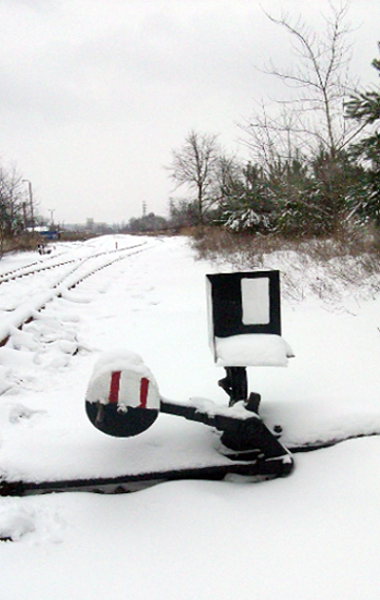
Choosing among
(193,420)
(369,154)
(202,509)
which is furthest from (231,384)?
(369,154)

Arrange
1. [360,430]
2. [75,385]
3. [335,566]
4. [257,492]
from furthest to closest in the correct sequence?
[75,385] → [360,430] → [257,492] → [335,566]

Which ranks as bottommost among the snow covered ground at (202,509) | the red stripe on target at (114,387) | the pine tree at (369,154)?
the snow covered ground at (202,509)

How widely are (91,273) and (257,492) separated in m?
13.2

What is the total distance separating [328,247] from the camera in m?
10.4

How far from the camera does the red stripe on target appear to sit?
191 centimetres

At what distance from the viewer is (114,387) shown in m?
1.93

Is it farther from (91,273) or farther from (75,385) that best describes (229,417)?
(91,273)

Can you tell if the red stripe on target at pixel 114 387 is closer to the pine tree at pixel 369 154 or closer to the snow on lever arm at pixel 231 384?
the snow on lever arm at pixel 231 384

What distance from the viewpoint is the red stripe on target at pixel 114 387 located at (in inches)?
75.2

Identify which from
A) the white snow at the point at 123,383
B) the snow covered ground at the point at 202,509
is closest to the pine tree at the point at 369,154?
the snow covered ground at the point at 202,509

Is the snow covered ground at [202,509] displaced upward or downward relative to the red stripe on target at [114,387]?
downward

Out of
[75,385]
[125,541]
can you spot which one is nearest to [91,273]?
[75,385]

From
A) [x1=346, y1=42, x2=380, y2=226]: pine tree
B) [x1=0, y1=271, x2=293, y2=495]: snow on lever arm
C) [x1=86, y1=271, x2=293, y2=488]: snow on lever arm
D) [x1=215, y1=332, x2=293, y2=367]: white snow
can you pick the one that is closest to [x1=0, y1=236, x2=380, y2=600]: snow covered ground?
[x1=0, y1=271, x2=293, y2=495]: snow on lever arm

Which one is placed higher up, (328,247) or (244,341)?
(328,247)
